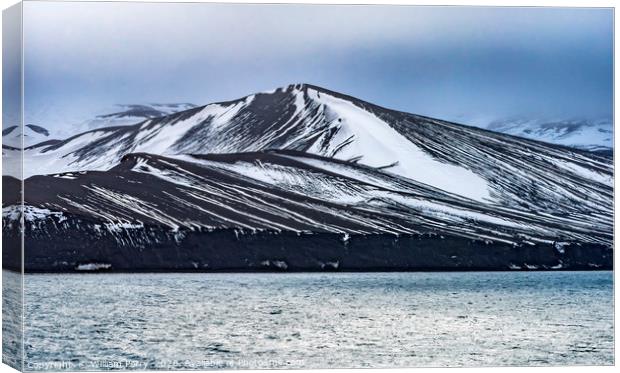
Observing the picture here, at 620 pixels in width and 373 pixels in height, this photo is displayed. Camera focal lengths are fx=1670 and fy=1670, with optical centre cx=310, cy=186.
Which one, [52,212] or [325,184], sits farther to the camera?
[325,184]

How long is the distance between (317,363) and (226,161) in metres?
4.31

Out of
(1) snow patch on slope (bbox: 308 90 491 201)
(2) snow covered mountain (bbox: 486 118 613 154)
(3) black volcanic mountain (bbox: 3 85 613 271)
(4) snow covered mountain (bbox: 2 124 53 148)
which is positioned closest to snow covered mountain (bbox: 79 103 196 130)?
(3) black volcanic mountain (bbox: 3 85 613 271)

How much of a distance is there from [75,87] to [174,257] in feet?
10.5

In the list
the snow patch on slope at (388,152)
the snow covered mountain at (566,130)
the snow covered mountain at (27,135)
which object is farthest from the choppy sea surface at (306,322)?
the snow covered mountain at (566,130)

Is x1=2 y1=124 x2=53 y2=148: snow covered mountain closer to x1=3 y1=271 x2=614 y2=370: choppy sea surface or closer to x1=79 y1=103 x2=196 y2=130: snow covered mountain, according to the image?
x1=79 y1=103 x2=196 y2=130: snow covered mountain

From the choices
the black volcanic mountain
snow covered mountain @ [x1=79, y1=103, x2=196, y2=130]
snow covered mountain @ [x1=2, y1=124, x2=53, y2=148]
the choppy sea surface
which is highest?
snow covered mountain @ [x1=79, y1=103, x2=196, y2=130]

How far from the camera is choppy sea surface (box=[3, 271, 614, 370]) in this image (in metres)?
25.5

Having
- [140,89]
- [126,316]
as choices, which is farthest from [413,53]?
[126,316]

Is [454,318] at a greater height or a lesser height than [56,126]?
lesser

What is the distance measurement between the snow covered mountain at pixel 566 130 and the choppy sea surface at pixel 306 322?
7.45 feet

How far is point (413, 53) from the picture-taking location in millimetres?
27672

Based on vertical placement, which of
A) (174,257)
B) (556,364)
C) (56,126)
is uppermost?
(56,126)

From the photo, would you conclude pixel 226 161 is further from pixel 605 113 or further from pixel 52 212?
pixel 605 113

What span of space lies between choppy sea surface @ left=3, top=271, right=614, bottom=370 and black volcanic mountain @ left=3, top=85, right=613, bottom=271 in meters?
0.41
